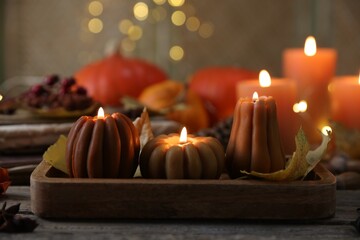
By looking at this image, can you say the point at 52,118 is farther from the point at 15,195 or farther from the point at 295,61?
the point at 295,61

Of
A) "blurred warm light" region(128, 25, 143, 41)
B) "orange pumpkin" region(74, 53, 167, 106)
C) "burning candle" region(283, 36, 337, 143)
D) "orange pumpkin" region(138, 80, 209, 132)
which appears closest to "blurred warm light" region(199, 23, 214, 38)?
"blurred warm light" region(128, 25, 143, 41)

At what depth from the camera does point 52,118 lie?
1.21 m

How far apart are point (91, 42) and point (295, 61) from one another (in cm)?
117

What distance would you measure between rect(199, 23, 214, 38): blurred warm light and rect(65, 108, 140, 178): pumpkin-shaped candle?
1.72 m

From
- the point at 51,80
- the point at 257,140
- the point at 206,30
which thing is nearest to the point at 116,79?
the point at 51,80

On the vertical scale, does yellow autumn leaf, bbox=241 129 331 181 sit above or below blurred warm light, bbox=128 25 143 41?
below

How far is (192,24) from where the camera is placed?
8.21 ft

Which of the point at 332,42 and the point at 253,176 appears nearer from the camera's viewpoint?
the point at 253,176

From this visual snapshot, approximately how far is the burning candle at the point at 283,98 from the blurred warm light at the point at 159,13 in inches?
50.2

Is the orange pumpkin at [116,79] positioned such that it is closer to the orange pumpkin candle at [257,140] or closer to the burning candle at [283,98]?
the burning candle at [283,98]

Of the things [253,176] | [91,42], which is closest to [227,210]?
[253,176]

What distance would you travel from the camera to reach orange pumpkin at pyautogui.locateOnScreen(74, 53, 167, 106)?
182cm

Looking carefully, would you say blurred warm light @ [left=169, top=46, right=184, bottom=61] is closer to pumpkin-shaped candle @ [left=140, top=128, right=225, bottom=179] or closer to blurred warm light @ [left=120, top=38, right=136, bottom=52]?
blurred warm light @ [left=120, top=38, right=136, bottom=52]

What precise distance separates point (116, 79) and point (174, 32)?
0.72m
